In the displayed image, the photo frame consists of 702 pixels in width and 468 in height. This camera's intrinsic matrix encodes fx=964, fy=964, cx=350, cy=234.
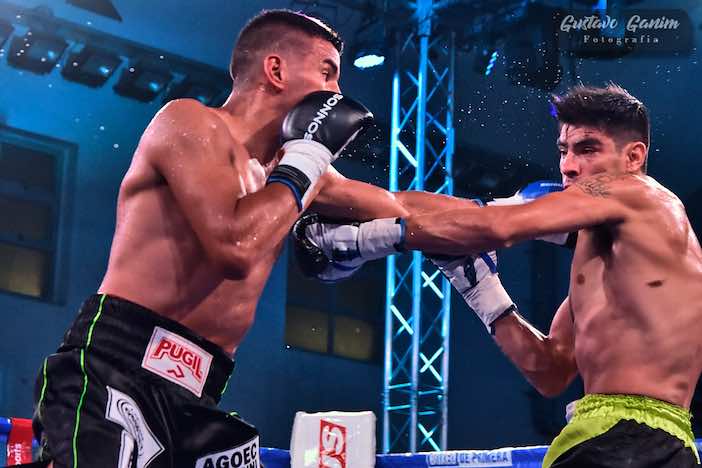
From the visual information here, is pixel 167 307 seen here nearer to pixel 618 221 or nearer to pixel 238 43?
pixel 238 43

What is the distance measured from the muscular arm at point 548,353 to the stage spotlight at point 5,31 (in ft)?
16.0

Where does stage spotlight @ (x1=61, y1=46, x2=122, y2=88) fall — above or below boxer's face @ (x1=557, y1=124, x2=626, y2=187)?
above

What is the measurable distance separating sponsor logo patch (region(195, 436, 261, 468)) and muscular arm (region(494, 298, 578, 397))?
85 cm

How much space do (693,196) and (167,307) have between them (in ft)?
25.7

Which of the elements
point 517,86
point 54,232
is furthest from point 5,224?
point 517,86

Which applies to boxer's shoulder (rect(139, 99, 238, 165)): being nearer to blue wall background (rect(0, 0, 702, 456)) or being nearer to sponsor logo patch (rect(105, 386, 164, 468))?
sponsor logo patch (rect(105, 386, 164, 468))

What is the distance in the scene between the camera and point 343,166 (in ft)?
26.1

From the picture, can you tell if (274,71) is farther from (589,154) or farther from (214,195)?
(589,154)

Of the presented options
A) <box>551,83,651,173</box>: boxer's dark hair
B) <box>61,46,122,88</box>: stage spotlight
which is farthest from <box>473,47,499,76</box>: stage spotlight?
<box>551,83,651,173</box>: boxer's dark hair

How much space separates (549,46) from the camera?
704 cm

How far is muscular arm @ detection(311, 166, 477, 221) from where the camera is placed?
241 cm

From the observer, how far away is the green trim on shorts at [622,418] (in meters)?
1.94

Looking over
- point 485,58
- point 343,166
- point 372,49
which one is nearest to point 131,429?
point 372,49

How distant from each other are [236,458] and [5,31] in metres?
5.21
